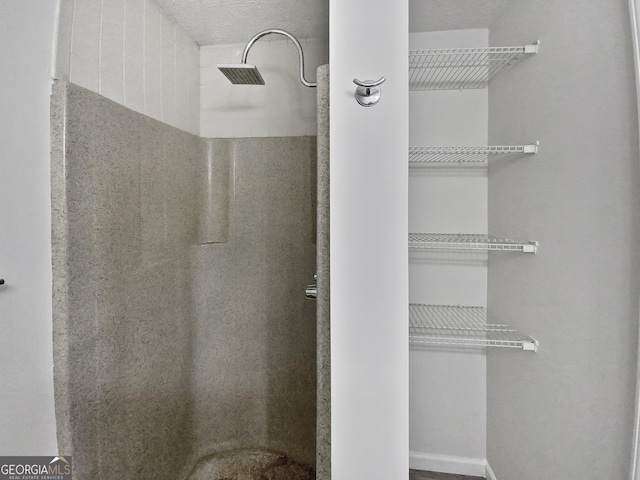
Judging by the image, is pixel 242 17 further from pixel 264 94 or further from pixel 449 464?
pixel 449 464

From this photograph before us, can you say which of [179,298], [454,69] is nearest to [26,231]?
[179,298]

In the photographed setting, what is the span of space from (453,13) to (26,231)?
1.59 m

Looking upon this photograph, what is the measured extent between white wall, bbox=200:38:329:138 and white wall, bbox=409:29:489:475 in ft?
2.46

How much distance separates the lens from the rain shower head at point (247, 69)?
83 cm

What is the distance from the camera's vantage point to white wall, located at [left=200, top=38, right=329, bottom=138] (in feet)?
2.77

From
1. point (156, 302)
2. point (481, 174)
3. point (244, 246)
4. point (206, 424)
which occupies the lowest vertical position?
point (206, 424)

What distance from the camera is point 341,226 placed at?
60 cm

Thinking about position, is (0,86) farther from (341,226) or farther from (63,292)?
(341,226)

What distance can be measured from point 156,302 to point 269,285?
1.04 feet

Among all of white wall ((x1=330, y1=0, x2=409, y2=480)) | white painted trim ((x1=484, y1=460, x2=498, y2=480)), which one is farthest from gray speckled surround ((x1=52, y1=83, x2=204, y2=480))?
white painted trim ((x1=484, y1=460, x2=498, y2=480))

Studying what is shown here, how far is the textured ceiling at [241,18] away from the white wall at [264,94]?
0.08 feet

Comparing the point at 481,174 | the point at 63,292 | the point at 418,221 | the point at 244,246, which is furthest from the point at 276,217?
the point at 481,174

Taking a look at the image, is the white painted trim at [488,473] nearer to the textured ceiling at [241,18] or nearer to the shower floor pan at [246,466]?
the shower floor pan at [246,466]

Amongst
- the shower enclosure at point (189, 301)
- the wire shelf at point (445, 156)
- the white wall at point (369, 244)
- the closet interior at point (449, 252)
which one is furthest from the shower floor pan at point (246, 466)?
the wire shelf at point (445, 156)
